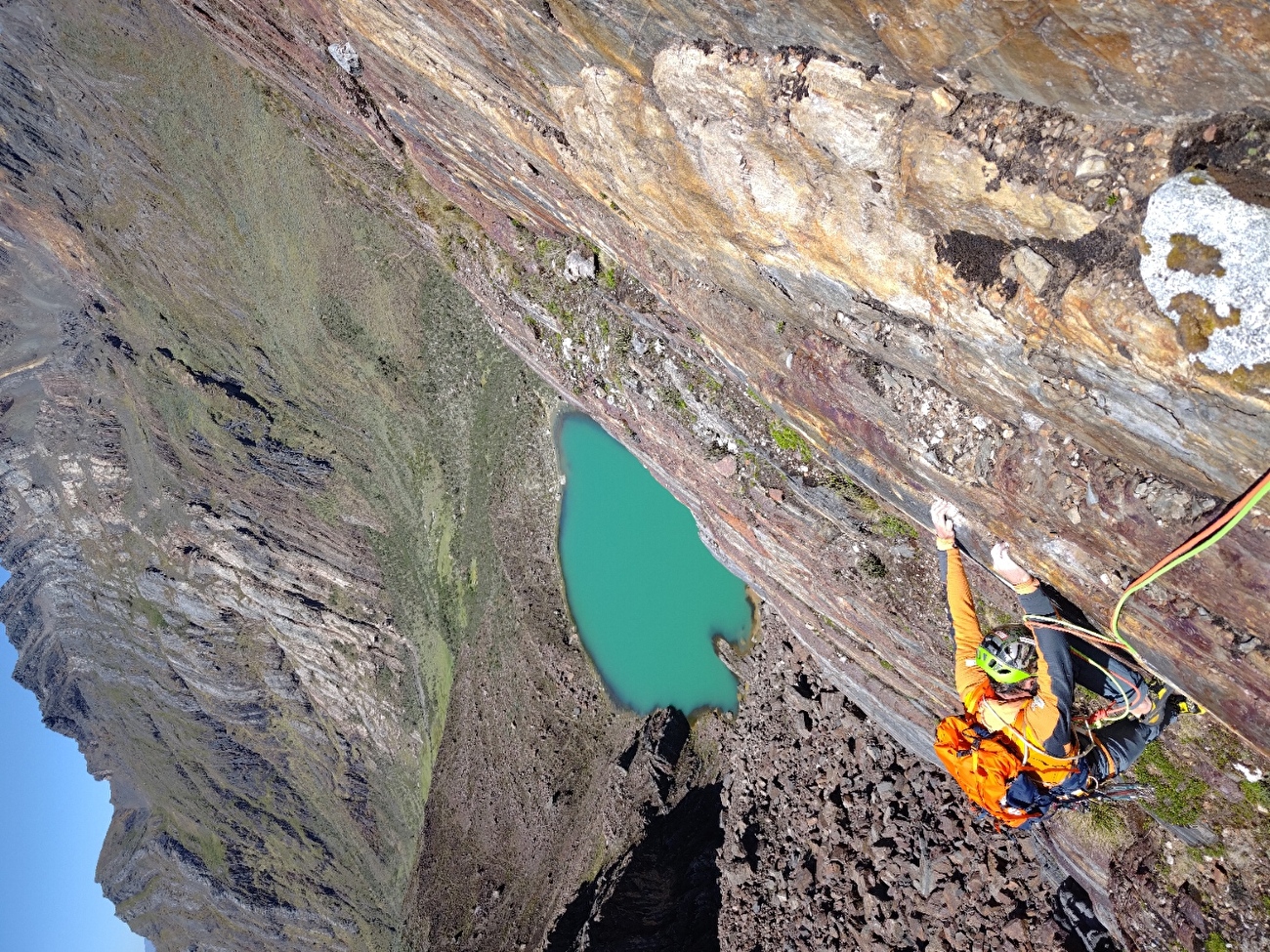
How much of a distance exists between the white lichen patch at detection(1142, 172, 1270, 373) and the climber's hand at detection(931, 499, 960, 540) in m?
3.14

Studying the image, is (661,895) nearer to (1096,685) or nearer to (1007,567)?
(1096,685)

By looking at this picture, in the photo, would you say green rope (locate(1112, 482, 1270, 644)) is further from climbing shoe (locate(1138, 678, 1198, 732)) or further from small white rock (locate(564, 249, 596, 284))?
small white rock (locate(564, 249, 596, 284))

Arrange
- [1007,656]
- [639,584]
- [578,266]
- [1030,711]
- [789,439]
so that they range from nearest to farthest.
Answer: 1. [1030,711]
2. [1007,656]
3. [789,439]
4. [578,266]
5. [639,584]

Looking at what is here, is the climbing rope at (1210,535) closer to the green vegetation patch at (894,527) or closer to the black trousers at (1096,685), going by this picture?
the black trousers at (1096,685)

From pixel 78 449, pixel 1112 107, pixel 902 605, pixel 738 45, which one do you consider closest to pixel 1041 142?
pixel 1112 107

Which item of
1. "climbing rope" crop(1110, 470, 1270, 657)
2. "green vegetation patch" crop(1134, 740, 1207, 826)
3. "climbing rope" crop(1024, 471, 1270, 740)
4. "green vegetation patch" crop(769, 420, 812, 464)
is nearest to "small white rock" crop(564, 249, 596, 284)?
"green vegetation patch" crop(769, 420, 812, 464)

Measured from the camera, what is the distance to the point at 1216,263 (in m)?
3.42

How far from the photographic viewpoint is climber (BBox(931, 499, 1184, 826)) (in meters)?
6.08

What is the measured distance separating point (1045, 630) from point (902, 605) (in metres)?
2.53

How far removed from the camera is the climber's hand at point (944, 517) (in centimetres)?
673

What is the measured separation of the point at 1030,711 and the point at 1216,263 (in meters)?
3.95

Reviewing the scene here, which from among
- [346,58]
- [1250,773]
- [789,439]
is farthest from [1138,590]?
[346,58]

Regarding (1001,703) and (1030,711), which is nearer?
(1030,711)

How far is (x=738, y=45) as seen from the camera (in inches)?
198
